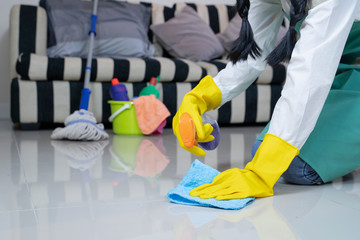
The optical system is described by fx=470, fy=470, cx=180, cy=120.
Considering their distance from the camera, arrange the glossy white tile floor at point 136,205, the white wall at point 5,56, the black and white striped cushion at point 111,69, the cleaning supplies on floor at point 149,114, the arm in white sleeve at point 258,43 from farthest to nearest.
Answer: the white wall at point 5,56 → the black and white striped cushion at point 111,69 → the cleaning supplies on floor at point 149,114 → the arm in white sleeve at point 258,43 → the glossy white tile floor at point 136,205

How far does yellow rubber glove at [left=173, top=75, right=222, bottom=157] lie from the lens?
4.08ft

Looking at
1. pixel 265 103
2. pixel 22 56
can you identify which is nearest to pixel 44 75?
pixel 22 56

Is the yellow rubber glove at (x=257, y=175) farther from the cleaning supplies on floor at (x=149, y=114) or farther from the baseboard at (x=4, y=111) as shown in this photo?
the baseboard at (x=4, y=111)

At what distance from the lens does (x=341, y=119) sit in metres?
1.34

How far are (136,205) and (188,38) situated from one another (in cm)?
230

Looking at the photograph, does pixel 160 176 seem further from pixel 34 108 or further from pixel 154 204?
pixel 34 108

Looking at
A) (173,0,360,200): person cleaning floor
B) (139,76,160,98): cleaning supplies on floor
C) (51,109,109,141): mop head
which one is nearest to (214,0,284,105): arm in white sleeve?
(173,0,360,200): person cleaning floor

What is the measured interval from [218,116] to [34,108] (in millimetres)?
1115

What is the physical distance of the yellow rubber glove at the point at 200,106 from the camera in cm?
124

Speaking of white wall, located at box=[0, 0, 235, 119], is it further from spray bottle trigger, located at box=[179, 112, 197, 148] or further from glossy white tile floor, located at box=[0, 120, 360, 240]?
spray bottle trigger, located at box=[179, 112, 197, 148]

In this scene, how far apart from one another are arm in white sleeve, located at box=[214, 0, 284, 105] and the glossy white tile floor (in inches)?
12.4

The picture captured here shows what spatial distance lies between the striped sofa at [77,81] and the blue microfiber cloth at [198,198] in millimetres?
1577

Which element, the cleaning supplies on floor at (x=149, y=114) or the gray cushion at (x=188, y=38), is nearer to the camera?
the cleaning supplies on floor at (x=149, y=114)

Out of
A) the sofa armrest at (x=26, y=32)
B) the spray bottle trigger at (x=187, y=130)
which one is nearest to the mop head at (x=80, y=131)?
the sofa armrest at (x=26, y=32)
